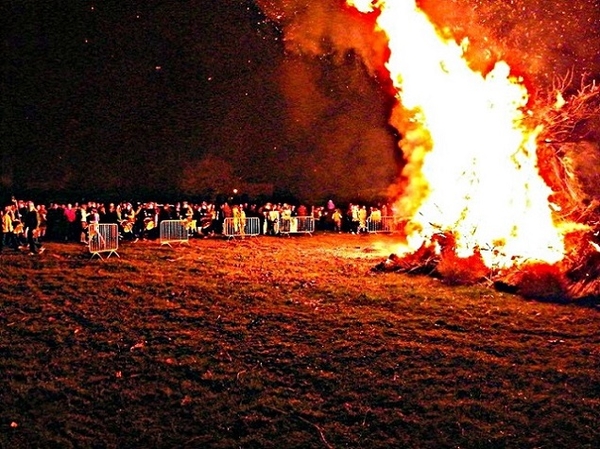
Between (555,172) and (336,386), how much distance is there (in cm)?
978

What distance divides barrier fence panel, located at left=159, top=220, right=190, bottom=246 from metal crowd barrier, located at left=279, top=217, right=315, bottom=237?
20.9 ft

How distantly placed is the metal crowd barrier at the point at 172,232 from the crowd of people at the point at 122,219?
2.47 ft

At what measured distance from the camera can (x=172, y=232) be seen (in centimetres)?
1956

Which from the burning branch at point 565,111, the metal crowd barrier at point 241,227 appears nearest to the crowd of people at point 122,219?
the metal crowd barrier at point 241,227

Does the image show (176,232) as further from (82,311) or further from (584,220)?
(584,220)

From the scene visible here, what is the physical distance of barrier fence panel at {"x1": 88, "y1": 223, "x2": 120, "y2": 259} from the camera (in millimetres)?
15852

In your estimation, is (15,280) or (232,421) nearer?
(232,421)

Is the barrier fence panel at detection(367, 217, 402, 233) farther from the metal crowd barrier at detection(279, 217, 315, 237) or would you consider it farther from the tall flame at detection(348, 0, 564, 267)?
the tall flame at detection(348, 0, 564, 267)

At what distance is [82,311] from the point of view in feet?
32.4

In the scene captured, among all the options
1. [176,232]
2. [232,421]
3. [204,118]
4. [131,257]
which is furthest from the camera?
[204,118]

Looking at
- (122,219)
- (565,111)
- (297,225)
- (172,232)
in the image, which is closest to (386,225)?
(297,225)

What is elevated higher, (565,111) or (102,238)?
(565,111)

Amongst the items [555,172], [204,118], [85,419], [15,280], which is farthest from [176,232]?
[204,118]

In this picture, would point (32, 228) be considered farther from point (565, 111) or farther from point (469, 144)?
point (565, 111)
